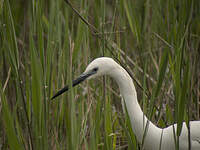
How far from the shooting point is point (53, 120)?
4.38 feet

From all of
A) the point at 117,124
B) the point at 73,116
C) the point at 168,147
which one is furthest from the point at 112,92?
the point at 73,116

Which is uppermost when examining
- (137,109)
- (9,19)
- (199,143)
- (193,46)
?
(9,19)

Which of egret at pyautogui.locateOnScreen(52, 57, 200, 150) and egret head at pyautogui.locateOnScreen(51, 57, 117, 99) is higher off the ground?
egret head at pyautogui.locateOnScreen(51, 57, 117, 99)

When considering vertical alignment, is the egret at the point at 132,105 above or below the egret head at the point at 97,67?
below

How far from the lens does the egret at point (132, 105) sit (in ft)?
Result: 3.67

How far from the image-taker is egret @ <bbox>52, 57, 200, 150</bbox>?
1118mm

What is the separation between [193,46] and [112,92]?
1.55ft

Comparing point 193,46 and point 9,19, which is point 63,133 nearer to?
point 9,19

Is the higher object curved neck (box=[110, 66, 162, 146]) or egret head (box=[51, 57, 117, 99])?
egret head (box=[51, 57, 117, 99])

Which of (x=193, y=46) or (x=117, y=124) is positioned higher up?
(x=193, y=46)

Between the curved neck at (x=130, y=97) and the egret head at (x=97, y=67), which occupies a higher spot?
the egret head at (x=97, y=67)

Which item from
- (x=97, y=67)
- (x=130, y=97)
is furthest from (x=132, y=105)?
(x=97, y=67)

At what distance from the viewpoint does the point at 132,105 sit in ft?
3.80

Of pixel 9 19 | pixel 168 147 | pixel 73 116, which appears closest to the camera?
pixel 73 116
